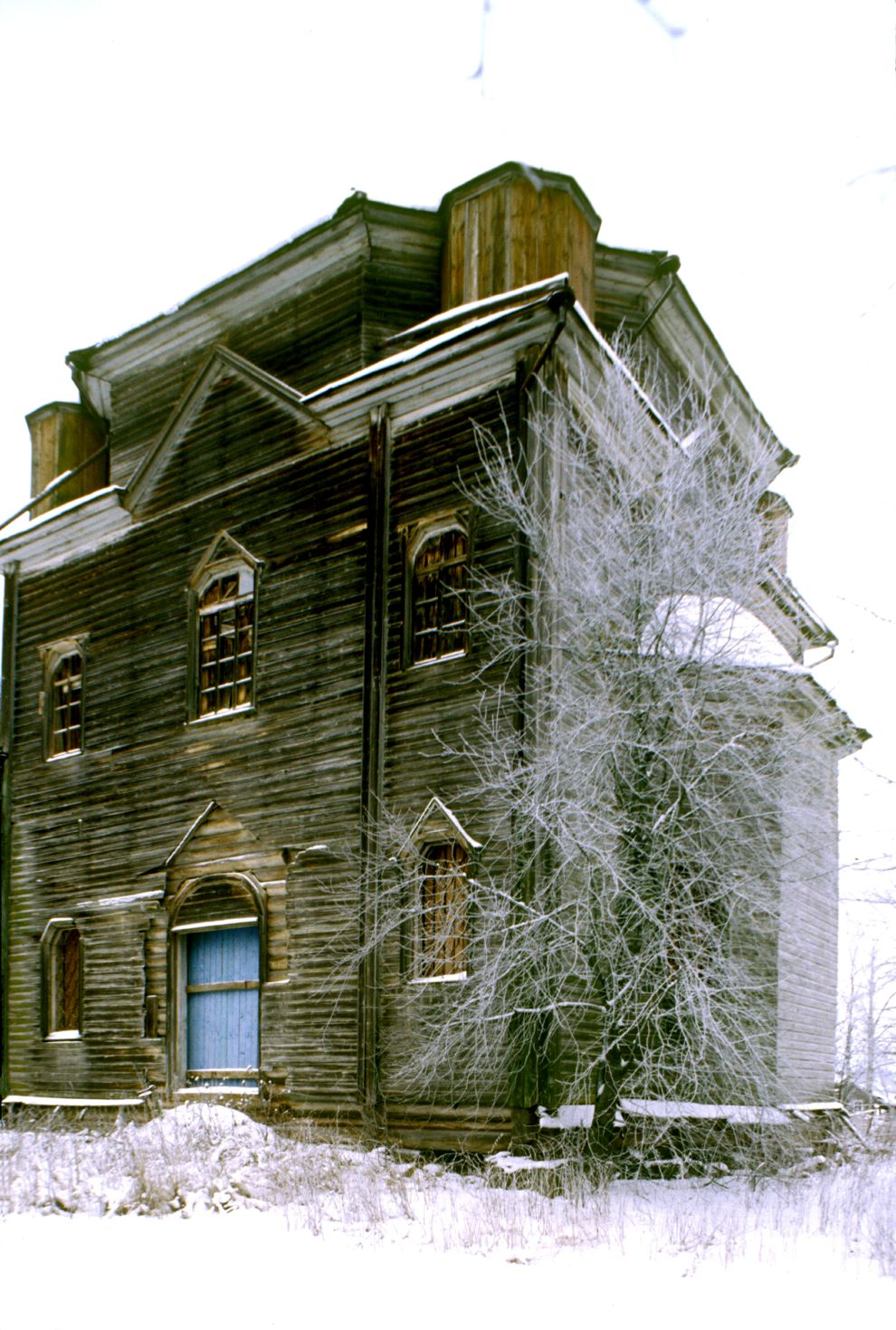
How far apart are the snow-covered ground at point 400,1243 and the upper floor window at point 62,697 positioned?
25.3 feet

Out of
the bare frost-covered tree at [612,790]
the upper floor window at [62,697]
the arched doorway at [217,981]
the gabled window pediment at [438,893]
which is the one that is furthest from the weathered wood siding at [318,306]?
the arched doorway at [217,981]

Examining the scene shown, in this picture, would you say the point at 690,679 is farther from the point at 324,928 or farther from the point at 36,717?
the point at 36,717

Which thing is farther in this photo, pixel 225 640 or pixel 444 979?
pixel 225 640

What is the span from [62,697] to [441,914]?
8647mm

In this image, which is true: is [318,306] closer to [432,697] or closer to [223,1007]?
[432,697]

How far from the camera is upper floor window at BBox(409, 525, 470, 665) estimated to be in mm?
14359

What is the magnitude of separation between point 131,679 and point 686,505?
919cm

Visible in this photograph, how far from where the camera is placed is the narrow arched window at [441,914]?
13.4 m

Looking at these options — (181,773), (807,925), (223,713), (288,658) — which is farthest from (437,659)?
(807,925)

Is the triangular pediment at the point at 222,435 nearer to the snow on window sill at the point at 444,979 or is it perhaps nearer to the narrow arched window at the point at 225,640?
the narrow arched window at the point at 225,640

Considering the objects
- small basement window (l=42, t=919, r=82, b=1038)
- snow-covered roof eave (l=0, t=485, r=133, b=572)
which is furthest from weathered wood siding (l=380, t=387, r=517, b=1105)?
small basement window (l=42, t=919, r=82, b=1038)

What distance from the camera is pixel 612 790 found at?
40.8ft

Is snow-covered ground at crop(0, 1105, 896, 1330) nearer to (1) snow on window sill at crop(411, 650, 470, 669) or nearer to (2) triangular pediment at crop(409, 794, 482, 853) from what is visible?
(2) triangular pediment at crop(409, 794, 482, 853)

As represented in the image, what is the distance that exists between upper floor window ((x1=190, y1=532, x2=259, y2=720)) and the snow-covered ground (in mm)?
6004
